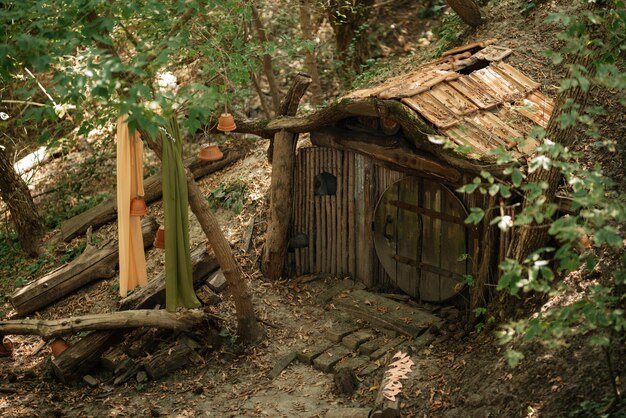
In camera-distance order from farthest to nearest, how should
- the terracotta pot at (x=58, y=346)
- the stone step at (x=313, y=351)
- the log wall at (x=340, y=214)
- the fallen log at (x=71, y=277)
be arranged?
the fallen log at (x=71, y=277) < the log wall at (x=340, y=214) < the terracotta pot at (x=58, y=346) < the stone step at (x=313, y=351)

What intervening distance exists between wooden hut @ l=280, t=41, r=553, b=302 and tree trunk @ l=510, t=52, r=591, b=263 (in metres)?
0.39

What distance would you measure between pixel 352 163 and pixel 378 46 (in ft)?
21.8

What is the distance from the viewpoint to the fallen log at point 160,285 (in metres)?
9.40

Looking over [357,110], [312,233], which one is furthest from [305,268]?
[357,110]

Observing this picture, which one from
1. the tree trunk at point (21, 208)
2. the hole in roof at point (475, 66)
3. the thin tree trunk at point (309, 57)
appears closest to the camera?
the hole in roof at point (475, 66)

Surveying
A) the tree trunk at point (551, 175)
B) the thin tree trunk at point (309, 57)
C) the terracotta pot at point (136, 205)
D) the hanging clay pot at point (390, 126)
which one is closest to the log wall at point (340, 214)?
the hanging clay pot at point (390, 126)

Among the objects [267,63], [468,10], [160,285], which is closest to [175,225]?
[160,285]

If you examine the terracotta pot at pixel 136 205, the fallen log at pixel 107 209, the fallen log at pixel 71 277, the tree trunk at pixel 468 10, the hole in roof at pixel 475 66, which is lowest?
the fallen log at pixel 71 277

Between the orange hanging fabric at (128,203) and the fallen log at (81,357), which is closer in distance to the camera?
the orange hanging fabric at (128,203)

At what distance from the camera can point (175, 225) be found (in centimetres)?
838

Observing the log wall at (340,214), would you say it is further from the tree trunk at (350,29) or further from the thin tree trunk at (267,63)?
the tree trunk at (350,29)

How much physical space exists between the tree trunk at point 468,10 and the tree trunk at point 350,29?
97.0 inches

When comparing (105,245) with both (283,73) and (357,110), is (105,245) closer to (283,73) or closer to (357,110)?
(357,110)

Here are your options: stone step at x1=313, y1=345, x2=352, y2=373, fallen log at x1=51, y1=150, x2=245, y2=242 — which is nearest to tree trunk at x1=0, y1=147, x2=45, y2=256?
fallen log at x1=51, y1=150, x2=245, y2=242
